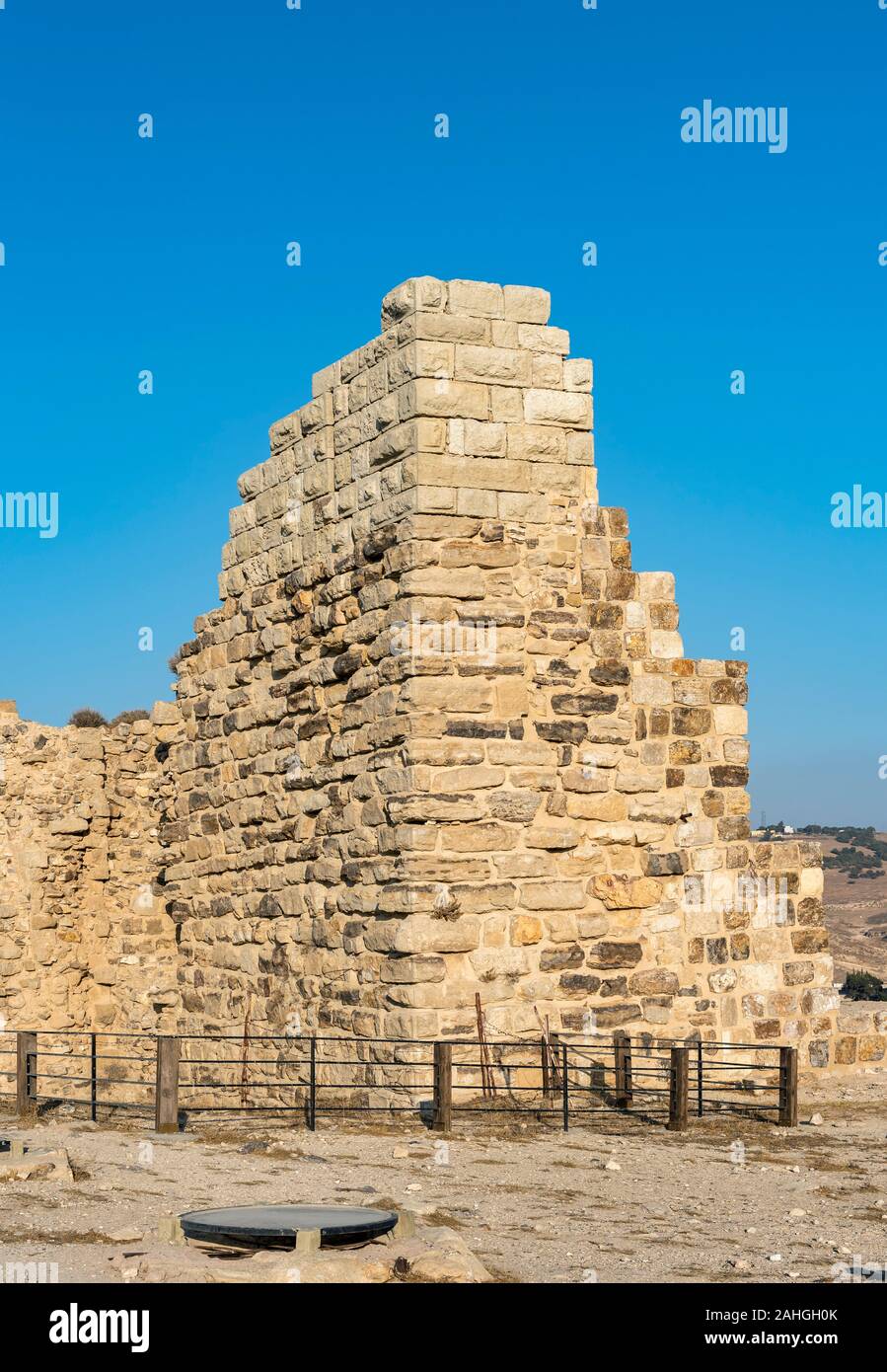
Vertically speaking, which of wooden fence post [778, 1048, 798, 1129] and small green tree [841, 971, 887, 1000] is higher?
wooden fence post [778, 1048, 798, 1129]

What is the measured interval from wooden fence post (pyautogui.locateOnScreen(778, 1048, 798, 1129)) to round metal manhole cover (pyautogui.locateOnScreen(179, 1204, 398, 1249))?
4.99m

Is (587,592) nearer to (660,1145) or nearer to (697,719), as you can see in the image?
(697,719)

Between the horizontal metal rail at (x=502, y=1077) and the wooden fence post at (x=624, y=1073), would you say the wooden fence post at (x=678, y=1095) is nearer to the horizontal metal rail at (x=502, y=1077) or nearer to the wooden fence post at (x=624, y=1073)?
the horizontal metal rail at (x=502, y=1077)

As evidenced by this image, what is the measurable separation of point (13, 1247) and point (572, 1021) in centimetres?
568

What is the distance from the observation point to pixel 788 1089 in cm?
1182

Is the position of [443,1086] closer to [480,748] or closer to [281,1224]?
[480,748]

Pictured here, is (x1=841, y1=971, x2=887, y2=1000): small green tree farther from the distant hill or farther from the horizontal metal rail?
the horizontal metal rail

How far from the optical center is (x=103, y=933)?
17.0 m

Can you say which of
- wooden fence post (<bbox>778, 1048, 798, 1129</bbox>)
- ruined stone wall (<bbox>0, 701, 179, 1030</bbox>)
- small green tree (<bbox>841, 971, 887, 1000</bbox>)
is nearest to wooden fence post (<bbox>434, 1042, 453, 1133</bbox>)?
wooden fence post (<bbox>778, 1048, 798, 1129</bbox>)

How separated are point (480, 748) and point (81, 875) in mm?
6538

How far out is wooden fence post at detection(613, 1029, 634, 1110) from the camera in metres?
12.0

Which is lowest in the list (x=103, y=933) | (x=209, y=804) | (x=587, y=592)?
(x=103, y=933)

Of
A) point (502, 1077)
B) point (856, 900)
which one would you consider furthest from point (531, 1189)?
point (856, 900)

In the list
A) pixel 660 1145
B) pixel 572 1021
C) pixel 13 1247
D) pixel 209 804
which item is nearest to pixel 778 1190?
pixel 660 1145
